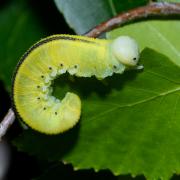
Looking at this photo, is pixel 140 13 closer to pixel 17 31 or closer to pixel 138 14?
pixel 138 14

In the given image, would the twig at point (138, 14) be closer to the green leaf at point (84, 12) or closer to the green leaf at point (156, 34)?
the green leaf at point (156, 34)

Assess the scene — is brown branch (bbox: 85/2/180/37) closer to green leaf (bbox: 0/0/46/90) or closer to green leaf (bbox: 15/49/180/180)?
green leaf (bbox: 15/49/180/180)

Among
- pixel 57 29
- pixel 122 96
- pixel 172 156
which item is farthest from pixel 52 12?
pixel 172 156

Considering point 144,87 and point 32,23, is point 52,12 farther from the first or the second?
point 144,87

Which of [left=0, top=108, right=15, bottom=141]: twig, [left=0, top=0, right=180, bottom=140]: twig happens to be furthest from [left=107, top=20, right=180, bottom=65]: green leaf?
[left=0, top=108, right=15, bottom=141]: twig

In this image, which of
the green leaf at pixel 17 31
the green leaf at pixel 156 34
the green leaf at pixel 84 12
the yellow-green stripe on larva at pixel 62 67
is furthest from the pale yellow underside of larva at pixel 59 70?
the green leaf at pixel 17 31

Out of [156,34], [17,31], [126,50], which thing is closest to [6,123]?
[126,50]
